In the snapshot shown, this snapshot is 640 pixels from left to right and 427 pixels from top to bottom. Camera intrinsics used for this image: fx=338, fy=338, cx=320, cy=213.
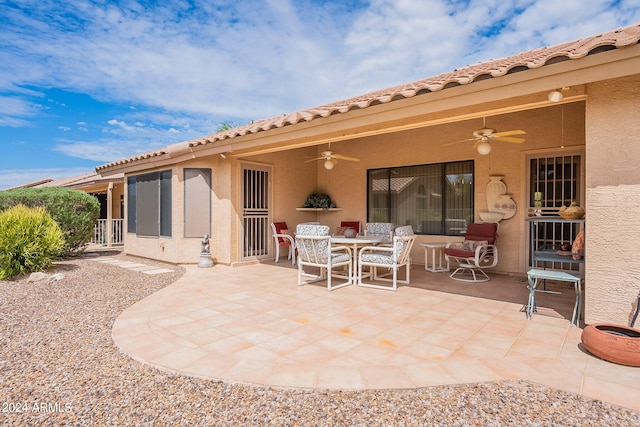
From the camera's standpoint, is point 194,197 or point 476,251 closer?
point 476,251

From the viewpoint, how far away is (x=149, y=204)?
28.5 ft

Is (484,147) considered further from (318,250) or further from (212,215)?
(212,215)

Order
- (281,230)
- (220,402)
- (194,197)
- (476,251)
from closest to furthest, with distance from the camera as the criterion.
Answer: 1. (220,402)
2. (476,251)
3. (194,197)
4. (281,230)

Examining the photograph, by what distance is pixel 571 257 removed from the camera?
4312 mm

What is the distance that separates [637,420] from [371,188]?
726 centimetres

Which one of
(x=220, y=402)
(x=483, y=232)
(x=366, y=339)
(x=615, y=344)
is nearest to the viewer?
(x=220, y=402)

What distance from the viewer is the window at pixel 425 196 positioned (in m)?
A: 7.46

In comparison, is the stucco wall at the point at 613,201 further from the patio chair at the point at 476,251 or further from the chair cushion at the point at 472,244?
the chair cushion at the point at 472,244

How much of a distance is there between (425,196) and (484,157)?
1547 mm

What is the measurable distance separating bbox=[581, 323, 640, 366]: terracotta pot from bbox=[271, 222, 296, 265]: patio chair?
601cm

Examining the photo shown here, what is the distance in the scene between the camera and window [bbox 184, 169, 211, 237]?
7871 mm

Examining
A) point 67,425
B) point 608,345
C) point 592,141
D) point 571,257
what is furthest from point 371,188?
point 67,425

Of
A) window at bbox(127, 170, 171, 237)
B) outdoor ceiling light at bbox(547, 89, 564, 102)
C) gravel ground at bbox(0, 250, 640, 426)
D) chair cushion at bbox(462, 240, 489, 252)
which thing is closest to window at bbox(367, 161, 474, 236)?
chair cushion at bbox(462, 240, 489, 252)

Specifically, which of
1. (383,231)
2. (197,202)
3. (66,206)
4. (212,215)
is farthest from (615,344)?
(66,206)
